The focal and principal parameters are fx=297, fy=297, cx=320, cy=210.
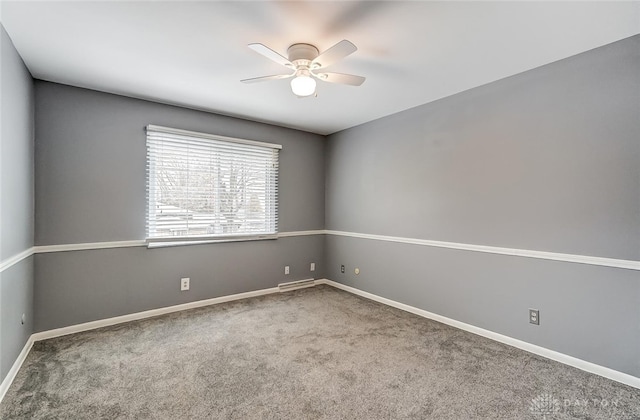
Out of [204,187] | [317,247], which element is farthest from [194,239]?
[317,247]

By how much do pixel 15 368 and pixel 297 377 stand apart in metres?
2.08

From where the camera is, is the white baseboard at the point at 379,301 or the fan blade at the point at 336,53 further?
the white baseboard at the point at 379,301

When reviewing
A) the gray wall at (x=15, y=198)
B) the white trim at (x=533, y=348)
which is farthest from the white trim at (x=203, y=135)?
the white trim at (x=533, y=348)

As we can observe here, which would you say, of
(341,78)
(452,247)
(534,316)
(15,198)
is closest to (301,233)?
(452,247)

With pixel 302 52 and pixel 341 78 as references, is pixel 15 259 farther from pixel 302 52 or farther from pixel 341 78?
pixel 341 78

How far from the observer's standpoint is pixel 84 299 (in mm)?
2982

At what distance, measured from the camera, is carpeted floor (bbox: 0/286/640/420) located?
1830 millimetres

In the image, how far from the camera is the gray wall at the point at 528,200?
2170 millimetres

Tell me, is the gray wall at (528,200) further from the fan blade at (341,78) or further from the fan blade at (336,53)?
the fan blade at (336,53)

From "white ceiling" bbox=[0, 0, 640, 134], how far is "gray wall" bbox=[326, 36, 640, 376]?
28 cm

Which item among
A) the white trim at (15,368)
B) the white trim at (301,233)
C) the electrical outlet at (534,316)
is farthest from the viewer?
the white trim at (301,233)

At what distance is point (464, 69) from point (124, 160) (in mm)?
3501

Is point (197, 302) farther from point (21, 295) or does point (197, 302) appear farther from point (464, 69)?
point (464, 69)

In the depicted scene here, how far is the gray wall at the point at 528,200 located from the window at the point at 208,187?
1628mm
